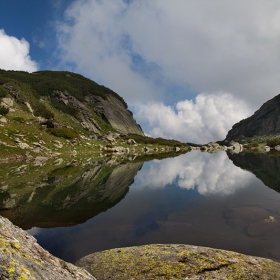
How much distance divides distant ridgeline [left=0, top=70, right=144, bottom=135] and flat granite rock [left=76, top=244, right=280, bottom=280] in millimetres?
71397

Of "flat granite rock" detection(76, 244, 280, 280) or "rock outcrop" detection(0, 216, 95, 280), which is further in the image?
"flat granite rock" detection(76, 244, 280, 280)

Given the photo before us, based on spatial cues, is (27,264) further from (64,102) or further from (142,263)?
(64,102)

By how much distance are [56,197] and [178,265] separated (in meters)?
15.1

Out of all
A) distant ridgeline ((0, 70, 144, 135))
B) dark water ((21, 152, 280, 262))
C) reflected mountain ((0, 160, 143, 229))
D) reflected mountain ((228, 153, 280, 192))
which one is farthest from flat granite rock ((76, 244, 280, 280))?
distant ridgeline ((0, 70, 144, 135))

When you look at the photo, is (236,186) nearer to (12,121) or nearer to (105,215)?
(105,215)

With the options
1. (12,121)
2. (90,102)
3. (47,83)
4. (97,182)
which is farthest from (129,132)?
(97,182)

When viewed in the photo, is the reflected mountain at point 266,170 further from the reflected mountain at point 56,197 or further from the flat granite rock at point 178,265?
the flat granite rock at point 178,265

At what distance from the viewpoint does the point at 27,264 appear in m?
4.21

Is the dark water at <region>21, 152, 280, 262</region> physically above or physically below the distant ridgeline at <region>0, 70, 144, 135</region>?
below

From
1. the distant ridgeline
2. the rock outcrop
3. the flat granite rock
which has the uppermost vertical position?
the distant ridgeline

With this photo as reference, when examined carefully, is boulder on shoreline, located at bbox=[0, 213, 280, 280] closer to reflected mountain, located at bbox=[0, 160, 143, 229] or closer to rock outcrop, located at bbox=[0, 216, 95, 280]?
rock outcrop, located at bbox=[0, 216, 95, 280]

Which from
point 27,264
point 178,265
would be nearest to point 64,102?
point 178,265

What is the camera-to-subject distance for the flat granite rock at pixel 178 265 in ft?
21.2

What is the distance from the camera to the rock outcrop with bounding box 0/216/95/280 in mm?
3699
